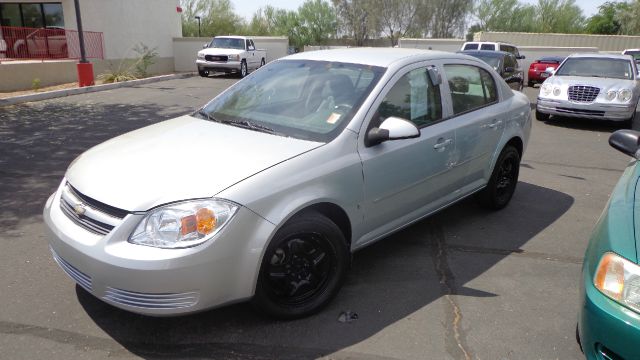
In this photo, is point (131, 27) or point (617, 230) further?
point (131, 27)

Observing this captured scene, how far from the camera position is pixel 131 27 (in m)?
21.5

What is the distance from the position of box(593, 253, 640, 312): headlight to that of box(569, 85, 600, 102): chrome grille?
9.45 meters

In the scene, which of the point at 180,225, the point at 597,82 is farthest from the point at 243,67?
the point at 180,225

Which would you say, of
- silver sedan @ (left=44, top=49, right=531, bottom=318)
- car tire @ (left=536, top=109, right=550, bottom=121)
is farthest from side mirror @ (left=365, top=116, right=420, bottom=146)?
car tire @ (left=536, top=109, right=550, bottom=121)

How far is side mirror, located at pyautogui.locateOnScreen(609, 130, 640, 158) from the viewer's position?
12.0ft

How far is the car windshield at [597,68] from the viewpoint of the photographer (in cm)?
1118

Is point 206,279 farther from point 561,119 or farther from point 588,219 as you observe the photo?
point 561,119

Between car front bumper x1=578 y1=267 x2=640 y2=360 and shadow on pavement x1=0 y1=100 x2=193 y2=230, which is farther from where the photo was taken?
shadow on pavement x1=0 y1=100 x2=193 y2=230

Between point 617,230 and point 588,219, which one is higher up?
point 617,230

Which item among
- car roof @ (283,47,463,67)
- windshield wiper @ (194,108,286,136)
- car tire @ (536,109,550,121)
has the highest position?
car roof @ (283,47,463,67)

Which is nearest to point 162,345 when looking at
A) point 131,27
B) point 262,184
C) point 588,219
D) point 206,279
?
point 206,279

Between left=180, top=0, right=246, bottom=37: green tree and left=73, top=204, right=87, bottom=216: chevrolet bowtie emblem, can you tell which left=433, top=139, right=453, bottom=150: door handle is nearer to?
left=73, top=204, right=87, bottom=216: chevrolet bowtie emblem

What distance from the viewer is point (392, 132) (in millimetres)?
3422

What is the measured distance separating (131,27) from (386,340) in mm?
21572
